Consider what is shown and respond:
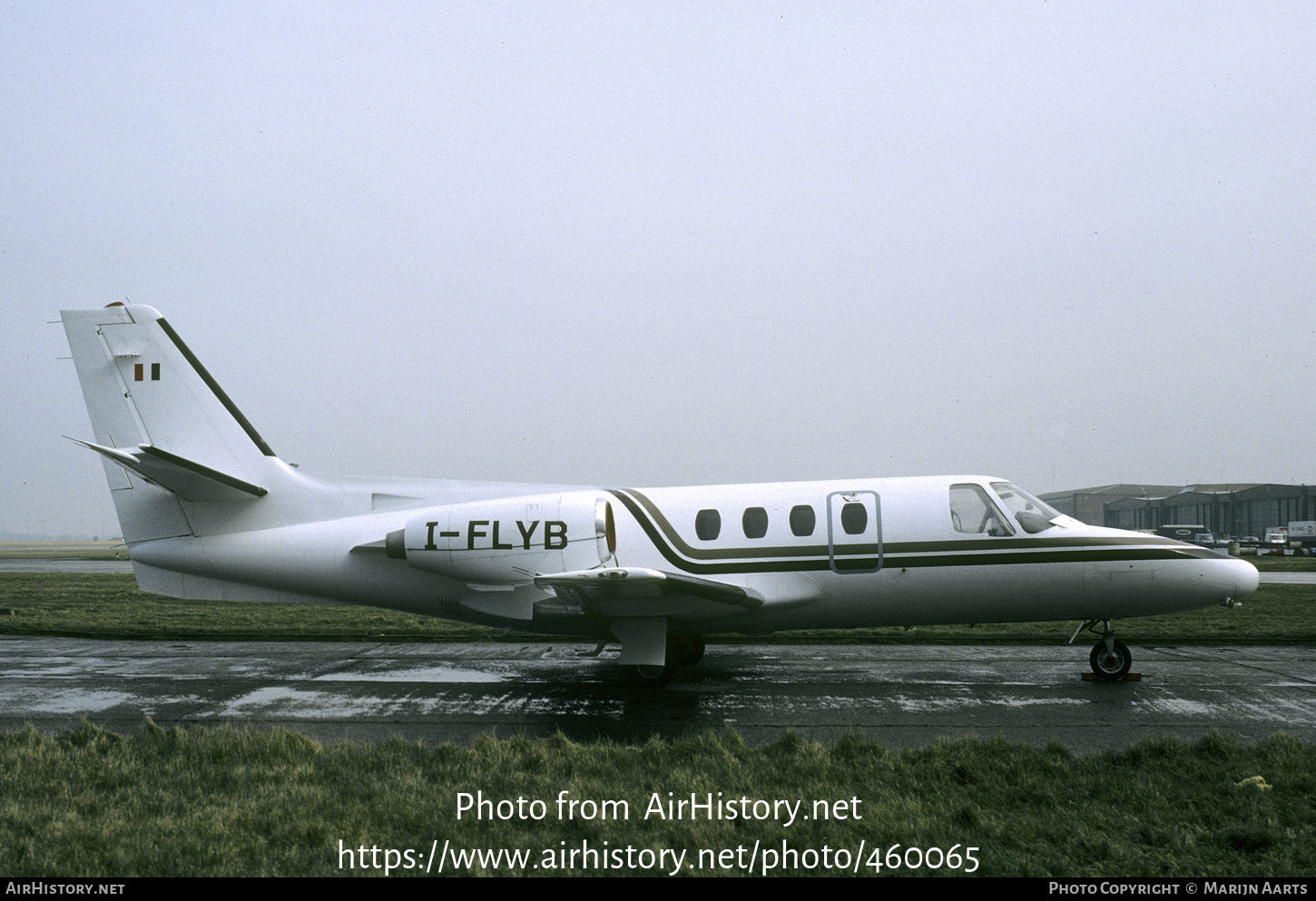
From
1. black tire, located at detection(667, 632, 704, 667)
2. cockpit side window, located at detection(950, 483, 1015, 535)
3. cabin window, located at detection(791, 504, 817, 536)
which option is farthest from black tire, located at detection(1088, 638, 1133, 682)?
black tire, located at detection(667, 632, 704, 667)

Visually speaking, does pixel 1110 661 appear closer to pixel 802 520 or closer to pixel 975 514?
pixel 975 514

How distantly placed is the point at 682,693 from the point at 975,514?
4.38m

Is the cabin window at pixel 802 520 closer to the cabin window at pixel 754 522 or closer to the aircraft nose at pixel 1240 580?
the cabin window at pixel 754 522

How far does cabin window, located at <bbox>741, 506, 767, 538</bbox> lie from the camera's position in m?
11.4

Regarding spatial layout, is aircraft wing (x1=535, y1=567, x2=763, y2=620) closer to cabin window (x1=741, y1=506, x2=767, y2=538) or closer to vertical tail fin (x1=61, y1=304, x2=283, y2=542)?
cabin window (x1=741, y1=506, x2=767, y2=538)

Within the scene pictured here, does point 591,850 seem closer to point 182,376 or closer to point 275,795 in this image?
point 275,795

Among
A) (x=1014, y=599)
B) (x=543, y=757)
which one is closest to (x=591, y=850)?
(x=543, y=757)

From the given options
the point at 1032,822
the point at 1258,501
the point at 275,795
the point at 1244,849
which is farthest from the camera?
the point at 1258,501

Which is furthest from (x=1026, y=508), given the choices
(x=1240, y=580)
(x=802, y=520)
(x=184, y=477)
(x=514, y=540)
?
(x=184, y=477)

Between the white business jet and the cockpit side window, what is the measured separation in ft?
0.08

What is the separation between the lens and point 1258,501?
101250 millimetres

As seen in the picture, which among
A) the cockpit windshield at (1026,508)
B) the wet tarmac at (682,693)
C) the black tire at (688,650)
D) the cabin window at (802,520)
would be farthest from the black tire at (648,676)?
the cockpit windshield at (1026,508)

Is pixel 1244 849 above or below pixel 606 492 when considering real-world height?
below

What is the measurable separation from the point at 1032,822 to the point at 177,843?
5.07 meters
